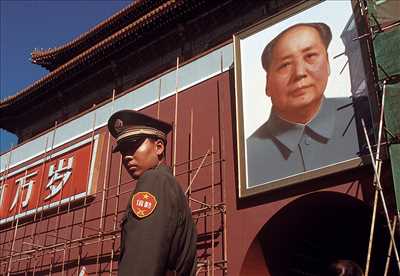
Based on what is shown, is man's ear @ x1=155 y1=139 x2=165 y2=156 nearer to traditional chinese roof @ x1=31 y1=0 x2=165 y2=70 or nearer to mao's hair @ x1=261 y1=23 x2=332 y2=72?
mao's hair @ x1=261 y1=23 x2=332 y2=72

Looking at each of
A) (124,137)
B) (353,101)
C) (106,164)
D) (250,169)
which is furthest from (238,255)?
(124,137)

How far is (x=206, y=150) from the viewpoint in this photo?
24.8 feet

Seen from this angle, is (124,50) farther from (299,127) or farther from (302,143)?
(302,143)

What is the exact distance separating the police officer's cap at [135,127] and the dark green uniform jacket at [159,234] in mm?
221

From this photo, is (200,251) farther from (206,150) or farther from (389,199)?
(389,199)

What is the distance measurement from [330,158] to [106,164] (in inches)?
183

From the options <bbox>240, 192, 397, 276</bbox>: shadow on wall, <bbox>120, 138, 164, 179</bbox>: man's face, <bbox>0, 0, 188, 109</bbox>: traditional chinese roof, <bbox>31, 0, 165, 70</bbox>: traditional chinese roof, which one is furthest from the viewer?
<bbox>31, 0, 165, 70</bbox>: traditional chinese roof

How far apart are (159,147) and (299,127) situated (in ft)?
14.0

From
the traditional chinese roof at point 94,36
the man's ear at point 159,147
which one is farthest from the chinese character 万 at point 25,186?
the man's ear at point 159,147

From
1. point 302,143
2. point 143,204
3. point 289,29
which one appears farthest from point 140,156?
point 289,29

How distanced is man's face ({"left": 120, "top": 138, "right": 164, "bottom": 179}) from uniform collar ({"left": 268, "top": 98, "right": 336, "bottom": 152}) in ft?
13.2

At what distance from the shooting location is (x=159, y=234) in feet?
6.39

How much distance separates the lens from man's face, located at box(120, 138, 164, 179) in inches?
92.4

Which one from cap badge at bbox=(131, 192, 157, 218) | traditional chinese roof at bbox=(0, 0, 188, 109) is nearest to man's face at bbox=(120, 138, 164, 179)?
cap badge at bbox=(131, 192, 157, 218)
